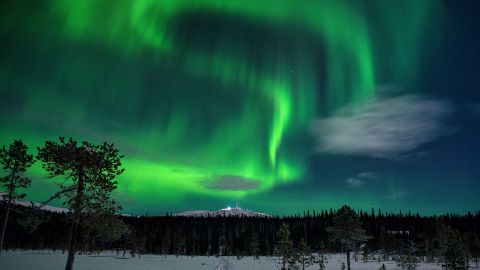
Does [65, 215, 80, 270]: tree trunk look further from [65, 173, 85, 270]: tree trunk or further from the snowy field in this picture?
the snowy field

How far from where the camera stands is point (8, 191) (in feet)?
118

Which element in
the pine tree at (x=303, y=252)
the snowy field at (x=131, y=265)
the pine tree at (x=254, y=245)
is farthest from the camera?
the pine tree at (x=254, y=245)

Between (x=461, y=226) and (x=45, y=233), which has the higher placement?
(x=461, y=226)

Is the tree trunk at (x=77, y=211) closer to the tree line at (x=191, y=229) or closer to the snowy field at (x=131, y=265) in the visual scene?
the tree line at (x=191, y=229)

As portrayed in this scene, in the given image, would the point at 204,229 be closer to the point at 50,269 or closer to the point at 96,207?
the point at 50,269

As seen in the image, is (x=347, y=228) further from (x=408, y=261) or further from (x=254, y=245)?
(x=254, y=245)

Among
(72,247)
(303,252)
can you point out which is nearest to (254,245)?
(303,252)

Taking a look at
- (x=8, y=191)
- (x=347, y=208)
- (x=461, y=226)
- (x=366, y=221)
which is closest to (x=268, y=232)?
(x=366, y=221)

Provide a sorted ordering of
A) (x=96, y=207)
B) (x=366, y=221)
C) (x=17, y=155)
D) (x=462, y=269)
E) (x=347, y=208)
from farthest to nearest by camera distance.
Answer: (x=366, y=221), (x=347, y=208), (x=462, y=269), (x=17, y=155), (x=96, y=207)

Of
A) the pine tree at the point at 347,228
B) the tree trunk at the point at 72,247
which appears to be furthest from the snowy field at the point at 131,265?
the tree trunk at the point at 72,247

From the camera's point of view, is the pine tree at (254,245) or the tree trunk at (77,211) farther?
the pine tree at (254,245)

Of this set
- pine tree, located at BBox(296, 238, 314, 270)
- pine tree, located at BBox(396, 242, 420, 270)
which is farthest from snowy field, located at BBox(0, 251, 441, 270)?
pine tree, located at BBox(296, 238, 314, 270)

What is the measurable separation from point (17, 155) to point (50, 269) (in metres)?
20.9

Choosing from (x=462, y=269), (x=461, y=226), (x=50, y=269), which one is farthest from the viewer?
(x=461, y=226)
